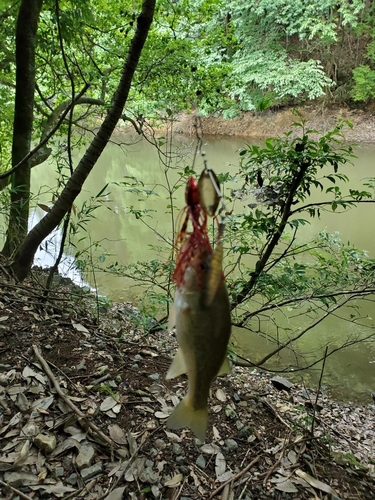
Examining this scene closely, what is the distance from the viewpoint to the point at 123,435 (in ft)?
6.94

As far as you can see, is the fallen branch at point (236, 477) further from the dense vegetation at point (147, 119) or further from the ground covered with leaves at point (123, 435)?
the dense vegetation at point (147, 119)

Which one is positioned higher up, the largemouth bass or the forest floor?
the forest floor

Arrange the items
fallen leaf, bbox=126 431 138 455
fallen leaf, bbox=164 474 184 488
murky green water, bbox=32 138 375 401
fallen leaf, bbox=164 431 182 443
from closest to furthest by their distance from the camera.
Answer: fallen leaf, bbox=164 474 184 488, fallen leaf, bbox=126 431 138 455, fallen leaf, bbox=164 431 182 443, murky green water, bbox=32 138 375 401

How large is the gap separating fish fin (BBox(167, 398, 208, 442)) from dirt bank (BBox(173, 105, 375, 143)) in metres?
19.2

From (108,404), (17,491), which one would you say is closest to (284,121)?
(108,404)

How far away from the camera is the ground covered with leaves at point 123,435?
1856 millimetres

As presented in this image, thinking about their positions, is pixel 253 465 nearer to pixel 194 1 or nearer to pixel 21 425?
pixel 21 425

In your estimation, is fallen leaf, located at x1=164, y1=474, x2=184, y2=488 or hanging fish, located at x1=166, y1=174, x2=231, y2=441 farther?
fallen leaf, located at x1=164, y1=474, x2=184, y2=488

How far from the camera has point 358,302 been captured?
637 centimetres

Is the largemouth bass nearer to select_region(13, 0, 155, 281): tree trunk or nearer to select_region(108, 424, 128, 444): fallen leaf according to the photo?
select_region(108, 424, 128, 444): fallen leaf

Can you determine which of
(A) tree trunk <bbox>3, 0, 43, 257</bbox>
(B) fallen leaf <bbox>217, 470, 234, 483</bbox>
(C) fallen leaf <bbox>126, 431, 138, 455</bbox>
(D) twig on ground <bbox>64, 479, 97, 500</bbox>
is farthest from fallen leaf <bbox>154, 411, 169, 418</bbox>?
(A) tree trunk <bbox>3, 0, 43, 257</bbox>

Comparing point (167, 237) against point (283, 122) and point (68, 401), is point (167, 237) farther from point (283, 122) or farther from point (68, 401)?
point (283, 122)

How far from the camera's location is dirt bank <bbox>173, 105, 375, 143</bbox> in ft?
63.6

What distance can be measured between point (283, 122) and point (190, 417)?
2125 centimetres
